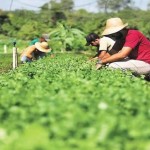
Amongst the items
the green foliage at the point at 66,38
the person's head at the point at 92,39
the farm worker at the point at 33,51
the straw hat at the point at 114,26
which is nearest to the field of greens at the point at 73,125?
the straw hat at the point at 114,26

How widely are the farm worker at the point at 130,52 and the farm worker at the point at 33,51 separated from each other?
20.7 feet

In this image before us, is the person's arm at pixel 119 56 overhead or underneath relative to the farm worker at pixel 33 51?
overhead

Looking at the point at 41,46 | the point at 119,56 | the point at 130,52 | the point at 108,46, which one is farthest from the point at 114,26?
the point at 41,46

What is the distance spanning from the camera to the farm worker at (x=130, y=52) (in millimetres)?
10078

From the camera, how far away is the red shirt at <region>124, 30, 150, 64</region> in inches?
→ 397

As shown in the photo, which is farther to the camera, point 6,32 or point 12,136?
point 6,32

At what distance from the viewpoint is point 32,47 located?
17.0m

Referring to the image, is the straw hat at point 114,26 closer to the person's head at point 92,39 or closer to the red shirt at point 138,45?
the red shirt at point 138,45

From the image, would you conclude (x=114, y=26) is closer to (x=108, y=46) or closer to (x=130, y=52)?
(x=108, y=46)

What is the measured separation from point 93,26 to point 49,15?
30.0m

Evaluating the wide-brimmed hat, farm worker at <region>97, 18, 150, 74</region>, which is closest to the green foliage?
the wide-brimmed hat

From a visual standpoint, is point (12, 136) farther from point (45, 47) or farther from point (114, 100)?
point (45, 47)

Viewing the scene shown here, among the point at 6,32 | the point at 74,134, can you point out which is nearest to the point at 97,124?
the point at 74,134

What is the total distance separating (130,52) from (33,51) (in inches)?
280
